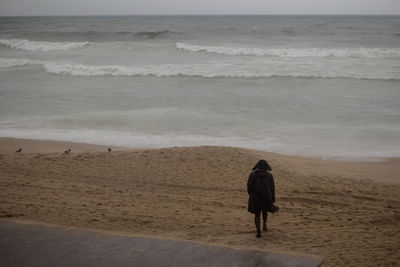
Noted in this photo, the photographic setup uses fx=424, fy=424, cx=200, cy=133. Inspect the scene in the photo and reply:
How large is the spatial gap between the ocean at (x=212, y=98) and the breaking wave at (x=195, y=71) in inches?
2.5

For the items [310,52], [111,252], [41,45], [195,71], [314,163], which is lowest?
[111,252]

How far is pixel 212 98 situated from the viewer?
19.6 meters

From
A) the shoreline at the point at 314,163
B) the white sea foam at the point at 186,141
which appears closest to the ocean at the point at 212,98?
the white sea foam at the point at 186,141

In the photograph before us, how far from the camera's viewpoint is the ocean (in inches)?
533

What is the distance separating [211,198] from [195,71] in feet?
61.0

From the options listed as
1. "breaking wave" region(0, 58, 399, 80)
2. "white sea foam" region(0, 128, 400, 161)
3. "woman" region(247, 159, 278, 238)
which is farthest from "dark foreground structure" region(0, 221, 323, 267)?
"breaking wave" region(0, 58, 399, 80)

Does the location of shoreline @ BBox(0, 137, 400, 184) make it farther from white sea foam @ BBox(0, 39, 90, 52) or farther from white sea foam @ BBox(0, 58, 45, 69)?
white sea foam @ BBox(0, 39, 90, 52)

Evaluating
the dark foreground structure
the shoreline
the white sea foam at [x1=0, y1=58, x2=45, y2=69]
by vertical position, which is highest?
the white sea foam at [x1=0, y1=58, x2=45, y2=69]

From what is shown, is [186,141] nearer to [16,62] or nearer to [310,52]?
[16,62]

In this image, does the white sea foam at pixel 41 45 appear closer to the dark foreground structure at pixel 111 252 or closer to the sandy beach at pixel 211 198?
the sandy beach at pixel 211 198

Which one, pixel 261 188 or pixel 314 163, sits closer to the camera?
pixel 261 188

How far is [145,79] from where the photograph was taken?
80.2 feet

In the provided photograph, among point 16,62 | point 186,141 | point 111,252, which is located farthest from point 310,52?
point 111,252

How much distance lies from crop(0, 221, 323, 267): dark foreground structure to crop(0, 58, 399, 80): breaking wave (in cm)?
1945
